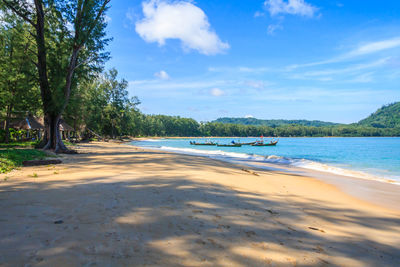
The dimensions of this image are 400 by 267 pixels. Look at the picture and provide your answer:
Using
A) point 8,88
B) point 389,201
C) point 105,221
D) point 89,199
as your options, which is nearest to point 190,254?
point 105,221

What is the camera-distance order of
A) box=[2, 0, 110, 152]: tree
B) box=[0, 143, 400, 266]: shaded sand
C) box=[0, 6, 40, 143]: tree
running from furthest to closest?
box=[0, 6, 40, 143]: tree < box=[2, 0, 110, 152]: tree < box=[0, 143, 400, 266]: shaded sand

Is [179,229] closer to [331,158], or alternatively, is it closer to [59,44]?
[59,44]

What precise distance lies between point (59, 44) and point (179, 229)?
19.1 metres

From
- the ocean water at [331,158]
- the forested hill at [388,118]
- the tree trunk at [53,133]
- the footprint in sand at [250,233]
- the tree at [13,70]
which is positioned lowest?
the ocean water at [331,158]

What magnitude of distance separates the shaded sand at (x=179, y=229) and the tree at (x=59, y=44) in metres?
12.6

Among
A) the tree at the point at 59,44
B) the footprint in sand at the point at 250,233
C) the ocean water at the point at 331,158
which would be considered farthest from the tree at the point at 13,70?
the footprint in sand at the point at 250,233

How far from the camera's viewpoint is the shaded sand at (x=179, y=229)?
103 inches

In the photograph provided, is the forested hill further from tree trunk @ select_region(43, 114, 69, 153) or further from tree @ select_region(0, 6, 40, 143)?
tree @ select_region(0, 6, 40, 143)

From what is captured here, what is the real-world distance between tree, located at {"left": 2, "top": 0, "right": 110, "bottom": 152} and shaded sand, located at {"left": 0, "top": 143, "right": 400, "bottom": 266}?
12.6m

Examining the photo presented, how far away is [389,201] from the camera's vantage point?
7359 mm

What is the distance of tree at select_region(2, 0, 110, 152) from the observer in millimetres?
15352

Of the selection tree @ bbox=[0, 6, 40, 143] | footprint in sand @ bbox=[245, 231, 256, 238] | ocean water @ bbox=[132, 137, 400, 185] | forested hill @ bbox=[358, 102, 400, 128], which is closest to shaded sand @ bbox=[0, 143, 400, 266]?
footprint in sand @ bbox=[245, 231, 256, 238]

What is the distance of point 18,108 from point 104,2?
57.8ft

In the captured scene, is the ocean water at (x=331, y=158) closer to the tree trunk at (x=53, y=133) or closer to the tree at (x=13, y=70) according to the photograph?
the tree trunk at (x=53, y=133)
